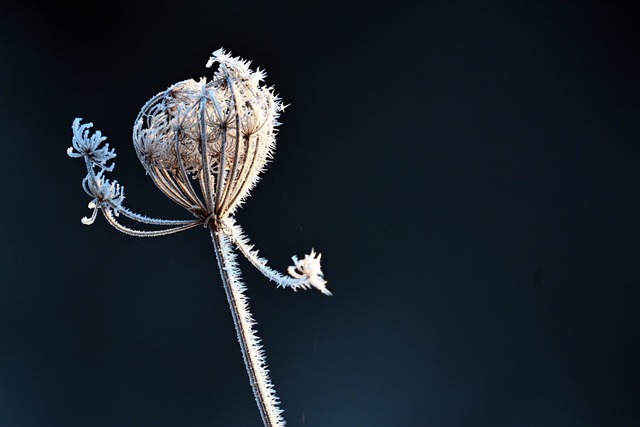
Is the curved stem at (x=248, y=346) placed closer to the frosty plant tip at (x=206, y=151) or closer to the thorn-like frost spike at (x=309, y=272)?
the frosty plant tip at (x=206, y=151)

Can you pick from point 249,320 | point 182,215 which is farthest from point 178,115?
point 182,215

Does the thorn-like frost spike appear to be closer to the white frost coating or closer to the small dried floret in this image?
the white frost coating

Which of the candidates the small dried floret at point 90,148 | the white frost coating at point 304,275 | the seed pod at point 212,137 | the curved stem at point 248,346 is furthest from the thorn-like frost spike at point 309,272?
the small dried floret at point 90,148

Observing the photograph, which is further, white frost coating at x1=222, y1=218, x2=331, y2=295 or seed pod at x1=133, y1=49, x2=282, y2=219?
seed pod at x1=133, y1=49, x2=282, y2=219

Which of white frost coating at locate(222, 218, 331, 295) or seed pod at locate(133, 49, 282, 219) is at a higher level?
seed pod at locate(133, 49, 282, 219)

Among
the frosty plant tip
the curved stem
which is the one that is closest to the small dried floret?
the frosty plant tip

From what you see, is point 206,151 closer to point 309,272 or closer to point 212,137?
point 212,137

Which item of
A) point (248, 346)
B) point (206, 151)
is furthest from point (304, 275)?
point (206, 151)
